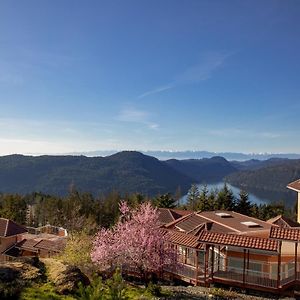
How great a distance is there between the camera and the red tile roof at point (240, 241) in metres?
19.1

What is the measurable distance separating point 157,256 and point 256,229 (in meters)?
7.74

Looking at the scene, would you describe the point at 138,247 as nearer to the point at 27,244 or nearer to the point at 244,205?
the point at 27,244

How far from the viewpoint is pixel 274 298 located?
1864cm

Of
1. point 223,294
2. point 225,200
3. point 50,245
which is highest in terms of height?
point 225,200

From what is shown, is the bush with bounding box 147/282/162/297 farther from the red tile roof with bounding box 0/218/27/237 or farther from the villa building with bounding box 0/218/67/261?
the red tile roof with bounding box 0/218/27/237

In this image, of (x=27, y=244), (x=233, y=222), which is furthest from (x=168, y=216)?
(x=27, y=244)

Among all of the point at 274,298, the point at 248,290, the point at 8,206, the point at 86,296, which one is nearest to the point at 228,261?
the point at 248,290

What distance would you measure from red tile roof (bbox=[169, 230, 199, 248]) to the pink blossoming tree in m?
1.37

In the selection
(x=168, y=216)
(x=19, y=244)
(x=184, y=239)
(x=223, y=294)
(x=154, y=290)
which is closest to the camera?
(x=154, y=290)

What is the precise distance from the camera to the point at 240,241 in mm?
19766

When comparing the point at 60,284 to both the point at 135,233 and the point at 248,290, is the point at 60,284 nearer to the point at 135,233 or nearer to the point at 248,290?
the point at 135,233

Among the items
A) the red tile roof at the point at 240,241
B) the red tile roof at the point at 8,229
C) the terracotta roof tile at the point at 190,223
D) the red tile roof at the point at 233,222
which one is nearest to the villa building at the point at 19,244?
the red tile roof at the point at 8,229

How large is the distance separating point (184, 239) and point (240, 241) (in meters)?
3.53

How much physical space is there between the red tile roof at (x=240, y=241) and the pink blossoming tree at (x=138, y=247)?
197 cm
